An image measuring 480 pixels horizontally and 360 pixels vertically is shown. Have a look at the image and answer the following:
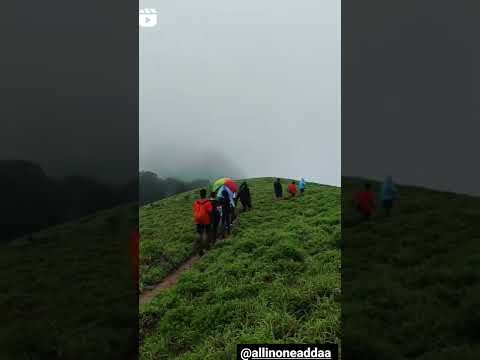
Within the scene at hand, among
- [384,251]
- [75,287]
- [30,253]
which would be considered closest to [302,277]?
[384,251]

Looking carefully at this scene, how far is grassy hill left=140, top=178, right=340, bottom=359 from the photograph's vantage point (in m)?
7.30

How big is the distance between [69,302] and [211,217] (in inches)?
200

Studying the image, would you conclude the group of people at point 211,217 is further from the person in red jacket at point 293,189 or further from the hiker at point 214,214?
the person in red jacket at point 293,189

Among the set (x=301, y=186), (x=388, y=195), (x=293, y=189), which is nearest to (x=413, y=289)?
(x=388, y=195)

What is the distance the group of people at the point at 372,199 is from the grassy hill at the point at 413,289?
119 cm

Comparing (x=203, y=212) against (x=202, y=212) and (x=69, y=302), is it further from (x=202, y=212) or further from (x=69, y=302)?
(x=69, y=302)

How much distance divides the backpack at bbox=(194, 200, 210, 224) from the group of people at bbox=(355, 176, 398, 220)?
7.01m

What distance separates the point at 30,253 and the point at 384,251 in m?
17.0

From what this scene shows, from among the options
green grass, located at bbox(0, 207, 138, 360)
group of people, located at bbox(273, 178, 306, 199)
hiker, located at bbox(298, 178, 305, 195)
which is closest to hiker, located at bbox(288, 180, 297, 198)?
group of people, located at bbox(273, 178, 306, 199)

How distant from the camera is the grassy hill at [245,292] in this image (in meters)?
7.30

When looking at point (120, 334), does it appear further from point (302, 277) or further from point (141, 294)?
point (302, 277)

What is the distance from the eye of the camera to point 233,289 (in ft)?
30.4

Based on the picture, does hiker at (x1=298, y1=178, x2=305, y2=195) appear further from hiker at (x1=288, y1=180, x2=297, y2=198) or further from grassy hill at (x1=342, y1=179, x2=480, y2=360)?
grassy hill at (x1=342, y1=179, x2=480, y2=360)

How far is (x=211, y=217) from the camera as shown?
1306cm
